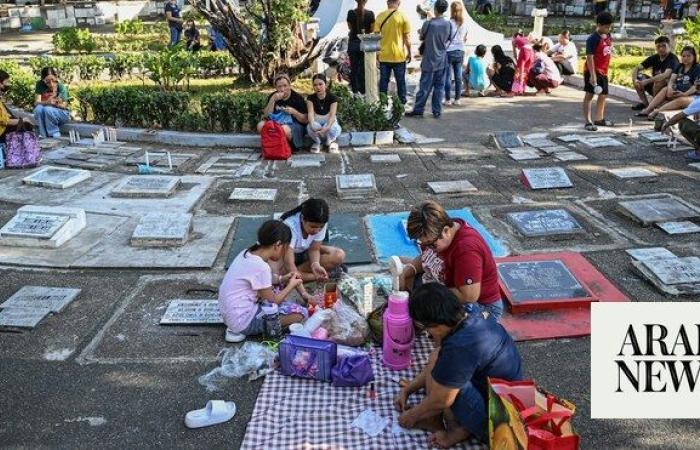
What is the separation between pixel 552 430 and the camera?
3.08 m

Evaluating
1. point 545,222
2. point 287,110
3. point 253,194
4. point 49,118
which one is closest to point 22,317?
point 253,194

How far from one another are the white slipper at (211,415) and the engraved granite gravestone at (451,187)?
13.8 feet

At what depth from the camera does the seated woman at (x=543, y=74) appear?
498 inches

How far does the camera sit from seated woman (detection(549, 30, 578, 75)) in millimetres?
13703

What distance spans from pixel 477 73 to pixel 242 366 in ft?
31.6

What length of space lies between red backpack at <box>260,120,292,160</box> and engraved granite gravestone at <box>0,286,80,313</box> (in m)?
3.99

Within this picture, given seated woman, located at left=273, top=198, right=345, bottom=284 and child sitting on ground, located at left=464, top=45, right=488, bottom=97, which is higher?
child sitting on ground, located at left=464, top=45, right=488, bottom=97

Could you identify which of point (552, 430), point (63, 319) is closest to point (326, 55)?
point (63, 319)

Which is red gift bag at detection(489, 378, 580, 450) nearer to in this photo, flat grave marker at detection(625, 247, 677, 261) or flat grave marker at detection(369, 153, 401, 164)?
flat grave marker at detection(625, 247, 677, 261)

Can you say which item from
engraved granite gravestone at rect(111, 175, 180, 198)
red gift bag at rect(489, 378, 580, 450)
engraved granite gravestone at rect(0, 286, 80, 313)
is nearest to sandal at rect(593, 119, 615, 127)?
engraved granite gravestone at rect(111, 175, 180, 198)

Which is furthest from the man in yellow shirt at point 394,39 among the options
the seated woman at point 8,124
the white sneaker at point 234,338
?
the white sneaker at point 234,338

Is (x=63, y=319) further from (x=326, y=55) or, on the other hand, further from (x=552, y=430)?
(x=326, y=55)

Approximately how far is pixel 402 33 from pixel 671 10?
706 inches

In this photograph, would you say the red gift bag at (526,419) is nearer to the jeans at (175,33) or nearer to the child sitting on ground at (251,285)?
the child sitting on ground at (251,285)
